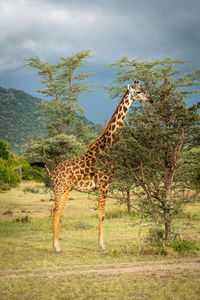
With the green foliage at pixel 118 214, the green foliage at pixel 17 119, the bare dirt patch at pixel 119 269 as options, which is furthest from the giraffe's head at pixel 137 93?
the green foliage at pixel 17 119

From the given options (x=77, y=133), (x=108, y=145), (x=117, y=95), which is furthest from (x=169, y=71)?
(x=108, y=145)

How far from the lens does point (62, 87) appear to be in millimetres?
21656

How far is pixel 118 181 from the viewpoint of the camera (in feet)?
30.8

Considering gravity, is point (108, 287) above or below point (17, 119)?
below

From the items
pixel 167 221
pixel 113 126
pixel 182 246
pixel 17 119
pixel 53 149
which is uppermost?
pixel 17 119

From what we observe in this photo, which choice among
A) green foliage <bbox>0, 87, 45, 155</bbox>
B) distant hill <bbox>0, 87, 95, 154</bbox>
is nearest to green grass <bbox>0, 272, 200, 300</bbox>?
green foliage <bbox>0, 87, 45, 155</bbox>

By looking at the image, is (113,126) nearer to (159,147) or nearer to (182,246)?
(159,147)

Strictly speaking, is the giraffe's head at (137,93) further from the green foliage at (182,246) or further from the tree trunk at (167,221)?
the green foliage at (182,246)

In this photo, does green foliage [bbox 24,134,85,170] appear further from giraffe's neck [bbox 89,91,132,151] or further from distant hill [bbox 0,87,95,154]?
distant hill [bbox 0,87,95,154]

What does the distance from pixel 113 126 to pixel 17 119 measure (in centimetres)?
6909

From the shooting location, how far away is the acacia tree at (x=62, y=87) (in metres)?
21.5

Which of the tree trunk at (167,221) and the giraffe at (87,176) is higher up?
the giraffe at (87,176)

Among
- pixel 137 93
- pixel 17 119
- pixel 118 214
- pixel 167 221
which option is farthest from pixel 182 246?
pixel 17 119

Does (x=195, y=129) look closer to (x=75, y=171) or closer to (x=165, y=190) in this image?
(x=165, y=190)
